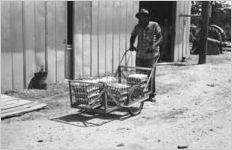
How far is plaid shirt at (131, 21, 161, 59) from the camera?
7891 mm

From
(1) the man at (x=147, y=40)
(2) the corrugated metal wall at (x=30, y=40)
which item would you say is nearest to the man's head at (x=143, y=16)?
(1) the man at (x=147, y=40)

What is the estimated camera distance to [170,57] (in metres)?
15.9

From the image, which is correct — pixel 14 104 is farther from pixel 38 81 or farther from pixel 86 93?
pixel 38 81

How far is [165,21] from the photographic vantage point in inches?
628

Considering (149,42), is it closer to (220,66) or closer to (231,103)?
(231,103)

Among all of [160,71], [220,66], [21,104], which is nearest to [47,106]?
[21,104]

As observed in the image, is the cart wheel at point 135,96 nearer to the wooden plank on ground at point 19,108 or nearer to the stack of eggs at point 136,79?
the stack of eggs at point 136,79

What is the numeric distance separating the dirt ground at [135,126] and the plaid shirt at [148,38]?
1096 mm

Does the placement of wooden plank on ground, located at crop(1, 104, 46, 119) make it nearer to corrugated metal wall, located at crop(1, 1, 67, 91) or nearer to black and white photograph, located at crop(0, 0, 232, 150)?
black and white photograph, located at crop(0, 0, 232, 150)

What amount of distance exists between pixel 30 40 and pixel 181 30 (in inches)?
334

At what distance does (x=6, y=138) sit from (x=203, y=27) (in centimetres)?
1073

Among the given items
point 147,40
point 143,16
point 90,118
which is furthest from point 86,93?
point 143,16

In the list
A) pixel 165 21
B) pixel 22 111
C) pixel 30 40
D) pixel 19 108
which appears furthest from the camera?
pixel 165 21

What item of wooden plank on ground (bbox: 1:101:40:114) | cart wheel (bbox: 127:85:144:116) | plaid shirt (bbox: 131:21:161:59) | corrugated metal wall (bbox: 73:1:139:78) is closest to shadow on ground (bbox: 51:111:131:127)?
cart wheel (bbox: 127:85:144:116)
